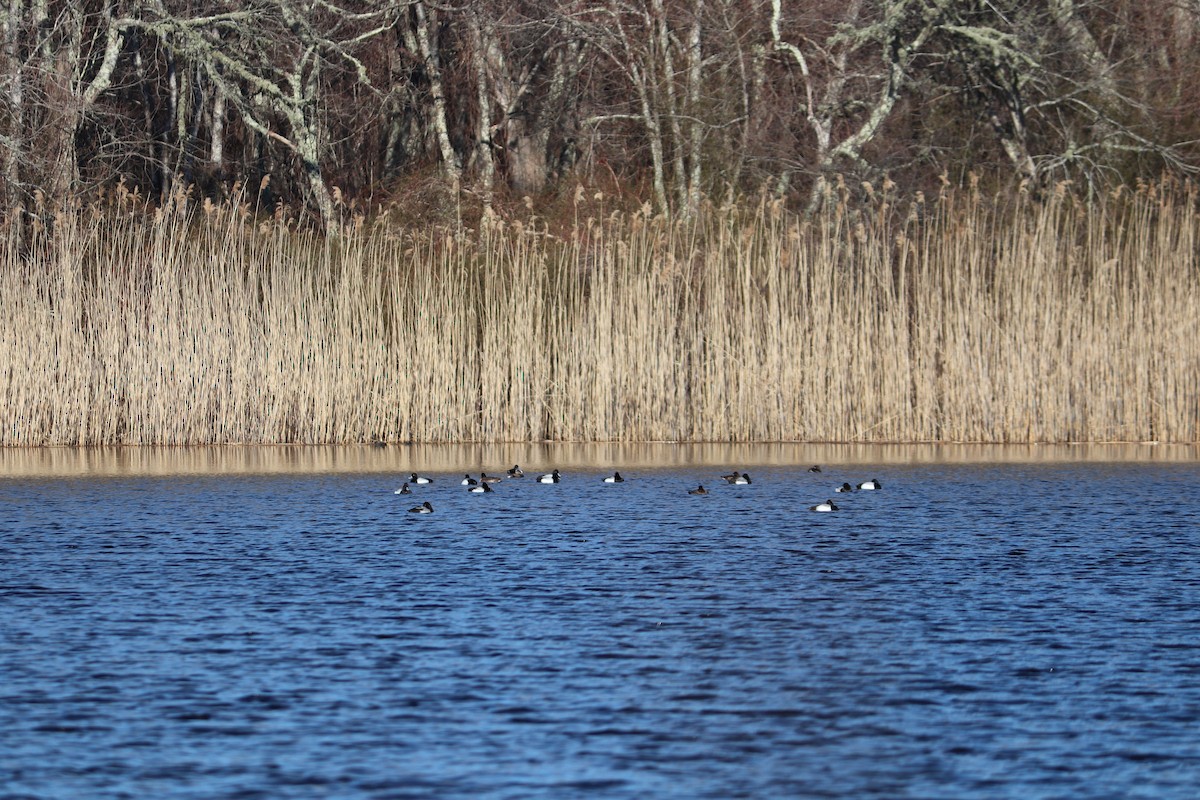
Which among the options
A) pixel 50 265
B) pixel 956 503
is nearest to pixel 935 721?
pixel 956 503

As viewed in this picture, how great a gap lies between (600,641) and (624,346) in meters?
7.80

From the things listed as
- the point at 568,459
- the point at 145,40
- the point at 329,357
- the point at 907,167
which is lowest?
the point at 568,459

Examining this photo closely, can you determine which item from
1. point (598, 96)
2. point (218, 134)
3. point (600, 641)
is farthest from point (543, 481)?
point (218, 134)

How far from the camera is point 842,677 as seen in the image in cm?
604

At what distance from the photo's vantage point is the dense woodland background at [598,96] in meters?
20.2

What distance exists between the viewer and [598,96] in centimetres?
2373

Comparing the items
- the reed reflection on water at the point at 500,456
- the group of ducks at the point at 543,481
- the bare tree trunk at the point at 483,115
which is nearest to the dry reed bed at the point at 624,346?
the reed reflection on water at the point at 500,456

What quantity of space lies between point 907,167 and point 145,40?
10579 mm

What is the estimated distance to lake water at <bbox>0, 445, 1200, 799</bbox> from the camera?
4.91m

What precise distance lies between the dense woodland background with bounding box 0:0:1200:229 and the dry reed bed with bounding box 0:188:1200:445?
480 centimetres

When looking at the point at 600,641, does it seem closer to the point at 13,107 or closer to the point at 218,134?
the point at 13,107

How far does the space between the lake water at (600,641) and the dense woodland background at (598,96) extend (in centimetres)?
931

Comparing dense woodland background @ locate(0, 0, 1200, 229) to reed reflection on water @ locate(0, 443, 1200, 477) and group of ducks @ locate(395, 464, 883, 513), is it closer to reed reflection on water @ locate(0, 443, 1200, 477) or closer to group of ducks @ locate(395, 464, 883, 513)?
reed reflection on water @ locate(0, 443, 1200, 477)

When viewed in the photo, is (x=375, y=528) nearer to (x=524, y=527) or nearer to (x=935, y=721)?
(x=524, y=527)
